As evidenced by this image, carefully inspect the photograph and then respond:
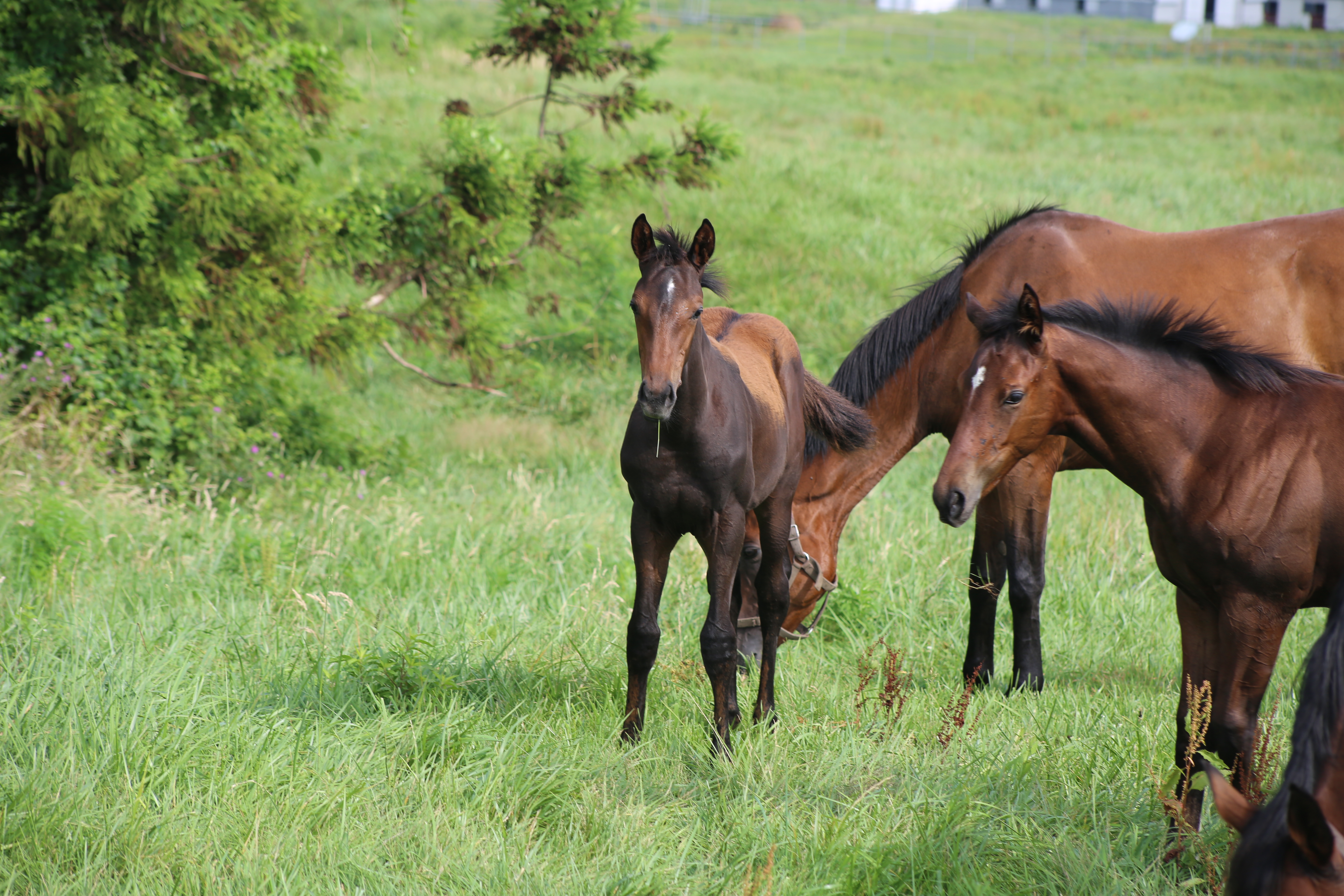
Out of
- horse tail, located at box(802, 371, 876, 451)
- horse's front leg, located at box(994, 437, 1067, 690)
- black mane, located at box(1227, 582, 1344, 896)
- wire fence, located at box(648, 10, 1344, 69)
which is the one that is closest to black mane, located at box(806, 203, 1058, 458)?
horse tail, located at box(802, 371, 876, 451)

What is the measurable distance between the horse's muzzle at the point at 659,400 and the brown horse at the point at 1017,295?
1824 millimetres

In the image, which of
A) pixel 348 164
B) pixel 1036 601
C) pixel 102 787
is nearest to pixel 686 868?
pixel 102 787

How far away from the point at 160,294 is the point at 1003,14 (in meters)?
79.0

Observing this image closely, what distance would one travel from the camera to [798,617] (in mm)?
4621

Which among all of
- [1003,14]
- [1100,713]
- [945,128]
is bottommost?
[1100,713]

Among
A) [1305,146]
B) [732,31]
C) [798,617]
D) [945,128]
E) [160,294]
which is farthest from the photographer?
[732,31]

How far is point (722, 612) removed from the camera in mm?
3629

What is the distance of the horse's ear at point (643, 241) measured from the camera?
3246 millimetres

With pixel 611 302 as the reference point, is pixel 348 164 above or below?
above

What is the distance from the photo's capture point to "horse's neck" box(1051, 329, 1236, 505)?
3.12 metres

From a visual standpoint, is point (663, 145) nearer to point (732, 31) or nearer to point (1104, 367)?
point (1104, 367)

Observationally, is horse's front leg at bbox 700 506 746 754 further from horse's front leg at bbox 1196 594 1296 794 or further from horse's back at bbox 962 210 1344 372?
horse's back at bbox 962 210 1344 372

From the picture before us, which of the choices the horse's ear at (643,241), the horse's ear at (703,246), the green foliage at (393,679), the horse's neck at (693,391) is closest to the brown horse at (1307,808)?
the horse's neck at (693,391)

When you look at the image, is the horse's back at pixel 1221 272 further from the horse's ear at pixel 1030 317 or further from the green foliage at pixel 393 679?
the green foliage at pixel 393 679
